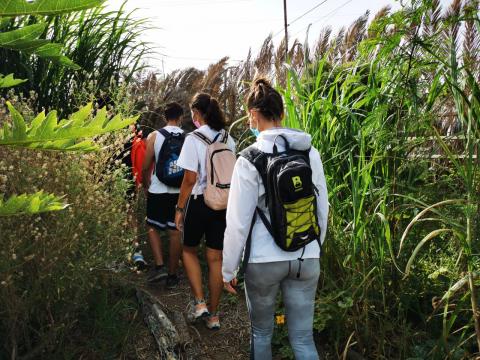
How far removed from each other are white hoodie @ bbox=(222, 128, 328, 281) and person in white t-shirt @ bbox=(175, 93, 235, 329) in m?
1.08

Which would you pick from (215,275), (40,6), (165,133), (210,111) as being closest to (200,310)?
(215,275)

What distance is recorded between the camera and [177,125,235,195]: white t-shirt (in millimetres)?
4043

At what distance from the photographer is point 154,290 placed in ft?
16.3

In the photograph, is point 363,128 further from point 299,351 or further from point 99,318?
point 99,318

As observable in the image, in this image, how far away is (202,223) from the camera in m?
4.16

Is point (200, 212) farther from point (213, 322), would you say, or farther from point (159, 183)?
point (159, 183)

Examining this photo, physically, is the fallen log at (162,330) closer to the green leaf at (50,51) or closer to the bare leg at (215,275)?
the bare leg at (215,275)

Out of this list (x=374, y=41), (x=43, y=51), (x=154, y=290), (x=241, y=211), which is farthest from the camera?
(x=154, y=290)

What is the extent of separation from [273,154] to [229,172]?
1061 millimetres

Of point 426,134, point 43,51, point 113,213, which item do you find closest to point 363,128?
point 426,134

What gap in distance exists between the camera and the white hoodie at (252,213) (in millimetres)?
2928

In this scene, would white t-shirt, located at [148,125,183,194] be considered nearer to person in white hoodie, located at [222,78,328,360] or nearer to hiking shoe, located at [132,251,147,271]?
hiking shoe, located at [132,251,147,271]

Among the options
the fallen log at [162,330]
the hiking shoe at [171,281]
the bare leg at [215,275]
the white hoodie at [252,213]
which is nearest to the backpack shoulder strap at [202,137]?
the bare leg at [215,275]

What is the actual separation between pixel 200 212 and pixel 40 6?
113 inches
